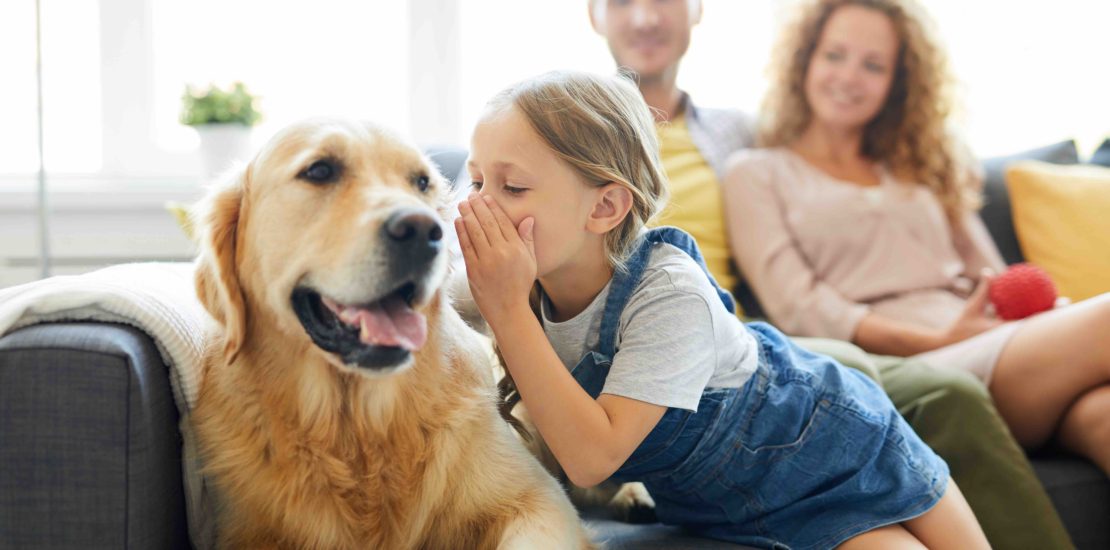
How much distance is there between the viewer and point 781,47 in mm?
2639

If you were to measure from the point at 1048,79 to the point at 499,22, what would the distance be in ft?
6.76

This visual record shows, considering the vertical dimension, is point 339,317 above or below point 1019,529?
above

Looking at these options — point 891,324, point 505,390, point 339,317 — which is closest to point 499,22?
point 891,324

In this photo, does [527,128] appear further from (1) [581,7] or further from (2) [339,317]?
(1) [581,7]

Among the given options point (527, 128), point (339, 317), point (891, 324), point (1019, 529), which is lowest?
point (1019, 529)

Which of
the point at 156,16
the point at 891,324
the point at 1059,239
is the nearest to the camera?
the point at 891,324

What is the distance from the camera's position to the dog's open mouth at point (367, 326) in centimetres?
112

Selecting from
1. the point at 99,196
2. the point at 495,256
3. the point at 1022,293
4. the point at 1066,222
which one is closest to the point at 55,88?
the point at 99,196

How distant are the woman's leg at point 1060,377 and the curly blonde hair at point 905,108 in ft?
2.30

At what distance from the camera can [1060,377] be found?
1.78 metres

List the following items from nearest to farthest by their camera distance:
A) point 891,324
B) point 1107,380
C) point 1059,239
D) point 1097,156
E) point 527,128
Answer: point 527,128, point 1107,380, point 891,324, point 1059,239, point 1097,156

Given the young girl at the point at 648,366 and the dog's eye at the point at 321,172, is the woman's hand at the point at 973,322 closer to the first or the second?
the young girl at the point at 648,366

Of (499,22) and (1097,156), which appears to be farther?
(499,22)

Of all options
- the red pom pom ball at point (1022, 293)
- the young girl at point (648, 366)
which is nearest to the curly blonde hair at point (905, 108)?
the red pom pom ball at point (1022, 293)
